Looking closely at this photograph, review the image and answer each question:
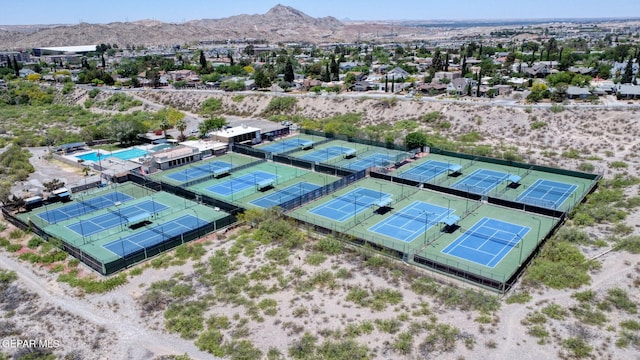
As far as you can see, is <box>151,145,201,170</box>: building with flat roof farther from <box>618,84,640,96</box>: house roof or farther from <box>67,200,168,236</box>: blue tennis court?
<box>618,84,640,96</box>: house roof

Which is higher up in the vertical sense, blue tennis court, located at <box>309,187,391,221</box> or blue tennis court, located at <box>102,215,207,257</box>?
blue tennis court, located at <box>102,215,207,257</box>

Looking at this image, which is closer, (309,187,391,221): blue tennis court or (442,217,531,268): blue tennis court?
(442,217,531,268): blue tennis court

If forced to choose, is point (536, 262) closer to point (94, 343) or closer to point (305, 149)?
point (94, 343)

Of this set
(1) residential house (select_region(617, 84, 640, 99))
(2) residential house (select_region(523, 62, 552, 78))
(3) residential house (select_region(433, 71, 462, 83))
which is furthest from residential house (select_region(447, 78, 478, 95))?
(1) residential house (select_region(617, 84, 640, 99))

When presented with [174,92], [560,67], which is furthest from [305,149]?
[560,67]

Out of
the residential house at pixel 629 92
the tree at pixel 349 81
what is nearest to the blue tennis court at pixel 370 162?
the residential house at pixel 629 92

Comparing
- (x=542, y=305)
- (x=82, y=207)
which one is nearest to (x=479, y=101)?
(x=542, y=305)

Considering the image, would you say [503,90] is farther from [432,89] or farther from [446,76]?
[446,76]
